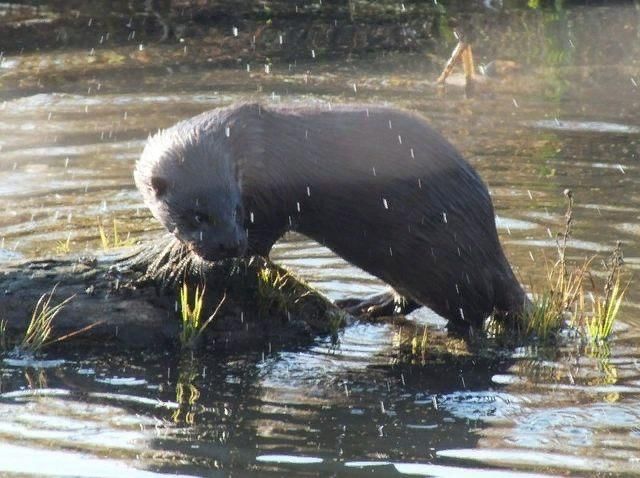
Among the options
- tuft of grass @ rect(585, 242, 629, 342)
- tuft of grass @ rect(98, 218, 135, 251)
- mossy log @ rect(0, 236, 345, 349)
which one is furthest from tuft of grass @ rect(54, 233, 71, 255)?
tuft of grass @ rect(585, 242, 629, 342)

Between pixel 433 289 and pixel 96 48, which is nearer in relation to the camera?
pixel 433 289

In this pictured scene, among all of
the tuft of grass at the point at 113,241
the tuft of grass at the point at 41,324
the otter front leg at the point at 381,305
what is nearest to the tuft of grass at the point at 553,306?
the otter front leg at the point at 381,305

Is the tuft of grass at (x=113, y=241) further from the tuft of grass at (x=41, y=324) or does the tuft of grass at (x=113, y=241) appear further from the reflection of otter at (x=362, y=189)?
the reflection of otter at (x=362, y=189)

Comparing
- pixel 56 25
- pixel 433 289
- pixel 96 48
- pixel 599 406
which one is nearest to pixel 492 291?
pixel 433 289

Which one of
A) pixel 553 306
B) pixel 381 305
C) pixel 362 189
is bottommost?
pixel 381 305

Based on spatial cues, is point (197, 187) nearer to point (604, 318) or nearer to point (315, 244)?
point (604, 318)

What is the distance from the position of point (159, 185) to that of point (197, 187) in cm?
17

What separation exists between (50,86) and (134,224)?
3858 mm

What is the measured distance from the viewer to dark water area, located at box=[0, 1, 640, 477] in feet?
13.9

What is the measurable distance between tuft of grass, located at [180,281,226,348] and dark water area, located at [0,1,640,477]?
0.09m

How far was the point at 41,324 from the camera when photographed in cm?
511

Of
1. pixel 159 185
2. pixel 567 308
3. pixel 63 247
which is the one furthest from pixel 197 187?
pixel 567 308

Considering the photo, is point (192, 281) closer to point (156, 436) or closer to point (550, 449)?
point (156, 436)

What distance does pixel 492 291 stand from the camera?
5.67 meters
